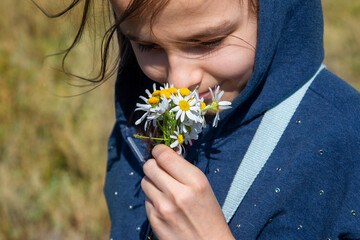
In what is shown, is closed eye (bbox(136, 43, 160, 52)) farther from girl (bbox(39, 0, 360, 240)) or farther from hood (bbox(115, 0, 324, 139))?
hood (bbox(115, 0, 324, 139))

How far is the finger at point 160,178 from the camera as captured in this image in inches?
58.8

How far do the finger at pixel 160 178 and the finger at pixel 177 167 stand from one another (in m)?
0.02

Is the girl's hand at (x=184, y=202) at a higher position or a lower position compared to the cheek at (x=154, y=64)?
lower

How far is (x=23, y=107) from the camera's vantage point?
4027mm

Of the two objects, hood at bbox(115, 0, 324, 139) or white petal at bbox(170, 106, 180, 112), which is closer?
white petal at bbox(170, 106, 180, 112)

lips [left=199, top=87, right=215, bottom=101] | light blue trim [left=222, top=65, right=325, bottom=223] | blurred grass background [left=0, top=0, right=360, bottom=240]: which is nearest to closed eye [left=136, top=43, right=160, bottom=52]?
lips [left=199, top=87, right=215, bottom=101]

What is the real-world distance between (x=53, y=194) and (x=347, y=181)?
2.46 meters

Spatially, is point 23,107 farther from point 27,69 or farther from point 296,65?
point 296,65

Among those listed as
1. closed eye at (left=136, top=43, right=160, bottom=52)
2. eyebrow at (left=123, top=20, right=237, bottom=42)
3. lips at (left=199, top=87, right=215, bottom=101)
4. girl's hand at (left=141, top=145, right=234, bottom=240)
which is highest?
eyebrow at (left=123, top=20, right=237, bottom=42)

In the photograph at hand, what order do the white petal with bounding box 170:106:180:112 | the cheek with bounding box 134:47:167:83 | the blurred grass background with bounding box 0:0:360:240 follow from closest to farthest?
1. the white petal with bounding box 170:106:180:112
2. the cheek with bounding box 134:47:167:83
3. the blurred grass background with bounding box 0:0:360:240

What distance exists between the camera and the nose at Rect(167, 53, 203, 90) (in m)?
1.56

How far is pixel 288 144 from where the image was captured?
5.22 ft

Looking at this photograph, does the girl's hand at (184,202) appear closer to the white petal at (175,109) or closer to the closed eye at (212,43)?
the white petal at (175,109)

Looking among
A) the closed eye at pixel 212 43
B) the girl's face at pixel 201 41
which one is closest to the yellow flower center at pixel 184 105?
the girl's face at pixel 201 41
